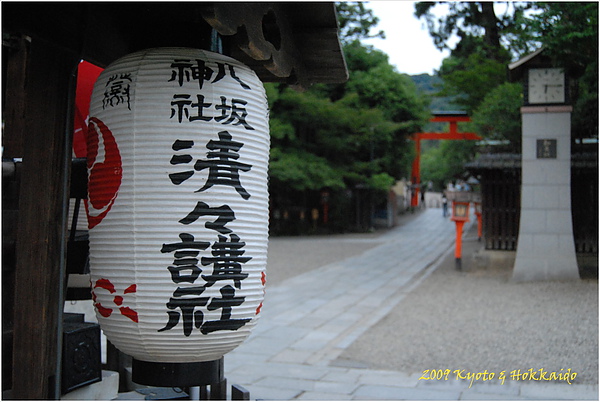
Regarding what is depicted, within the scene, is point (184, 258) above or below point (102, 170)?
below

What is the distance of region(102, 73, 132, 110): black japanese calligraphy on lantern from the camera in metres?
2.23

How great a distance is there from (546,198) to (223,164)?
924 centimetres

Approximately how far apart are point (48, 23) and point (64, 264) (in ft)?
3.18

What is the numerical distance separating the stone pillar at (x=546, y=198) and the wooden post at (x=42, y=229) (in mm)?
9316

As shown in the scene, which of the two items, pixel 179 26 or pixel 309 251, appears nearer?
pixel 179 26

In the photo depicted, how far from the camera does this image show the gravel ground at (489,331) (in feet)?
19.0

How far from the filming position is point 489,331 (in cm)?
703

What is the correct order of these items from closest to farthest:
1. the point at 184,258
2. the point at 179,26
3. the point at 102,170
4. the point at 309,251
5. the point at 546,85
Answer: the point at 184,258
the point at 102,170
the point at 179,26
the point at 546,85
the point at 309,251

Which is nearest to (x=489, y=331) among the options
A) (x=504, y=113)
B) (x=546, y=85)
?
(x=546, y=85)

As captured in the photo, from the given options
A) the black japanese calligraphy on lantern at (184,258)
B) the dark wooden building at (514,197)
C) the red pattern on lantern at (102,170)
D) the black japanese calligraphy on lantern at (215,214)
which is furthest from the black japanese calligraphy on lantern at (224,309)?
the dark wooden building at (514,197)

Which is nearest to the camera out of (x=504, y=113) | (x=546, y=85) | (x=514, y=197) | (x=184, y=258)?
(x=184, y=258)

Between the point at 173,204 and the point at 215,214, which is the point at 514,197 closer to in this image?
the point at 215,214

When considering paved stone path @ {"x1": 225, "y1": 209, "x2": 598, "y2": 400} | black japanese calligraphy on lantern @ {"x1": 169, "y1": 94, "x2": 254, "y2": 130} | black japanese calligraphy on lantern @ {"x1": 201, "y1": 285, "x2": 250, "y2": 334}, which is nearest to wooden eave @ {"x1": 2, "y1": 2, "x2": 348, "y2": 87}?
black japanese calligraphy on lantern @ {"x1": 169, "y1": 94, "x2": 254, "y2": 130}

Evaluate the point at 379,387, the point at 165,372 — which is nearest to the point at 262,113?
the point at 165,372
